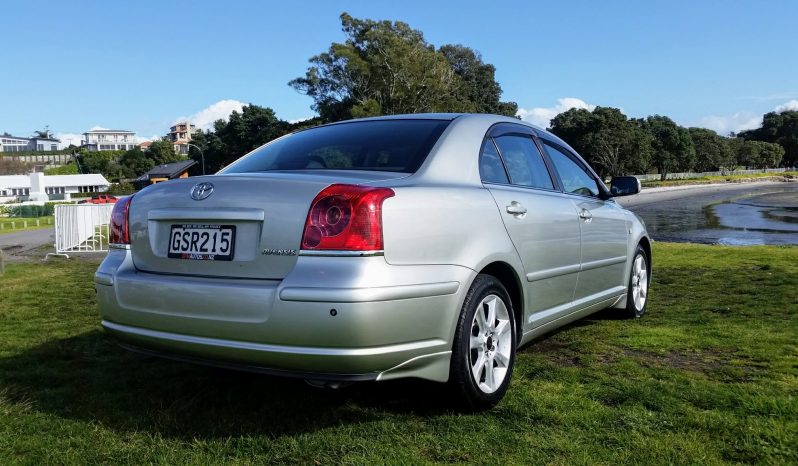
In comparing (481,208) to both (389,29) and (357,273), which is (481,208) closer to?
(357,273)

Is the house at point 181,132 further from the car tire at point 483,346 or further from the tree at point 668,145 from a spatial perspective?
the car tire at point 483,346

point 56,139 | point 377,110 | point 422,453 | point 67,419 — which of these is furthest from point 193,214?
point 56,139

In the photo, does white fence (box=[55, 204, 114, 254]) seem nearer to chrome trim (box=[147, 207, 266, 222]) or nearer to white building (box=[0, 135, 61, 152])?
chrome trim (box=[147, 207, 266, 222])

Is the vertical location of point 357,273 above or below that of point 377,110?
below

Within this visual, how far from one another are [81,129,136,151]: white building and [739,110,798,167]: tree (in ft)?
545

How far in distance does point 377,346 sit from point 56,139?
8932 inches

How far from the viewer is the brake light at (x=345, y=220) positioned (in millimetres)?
2594

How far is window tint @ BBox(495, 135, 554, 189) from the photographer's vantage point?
3809 millimetres

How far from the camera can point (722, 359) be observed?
13.0 ft

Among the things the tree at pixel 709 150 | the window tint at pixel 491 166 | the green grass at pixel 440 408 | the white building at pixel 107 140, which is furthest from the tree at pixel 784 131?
the white building at pixel 107 140

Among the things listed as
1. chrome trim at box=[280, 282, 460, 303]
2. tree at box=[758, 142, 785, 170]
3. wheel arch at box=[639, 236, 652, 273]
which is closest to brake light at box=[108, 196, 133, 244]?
chrome trim at box=[280, 282, 460, 303]

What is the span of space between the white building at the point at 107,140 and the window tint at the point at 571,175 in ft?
658

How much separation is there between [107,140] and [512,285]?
8208 inches

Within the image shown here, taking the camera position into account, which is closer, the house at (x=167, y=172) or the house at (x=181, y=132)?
the house at (x=167, y=172)
